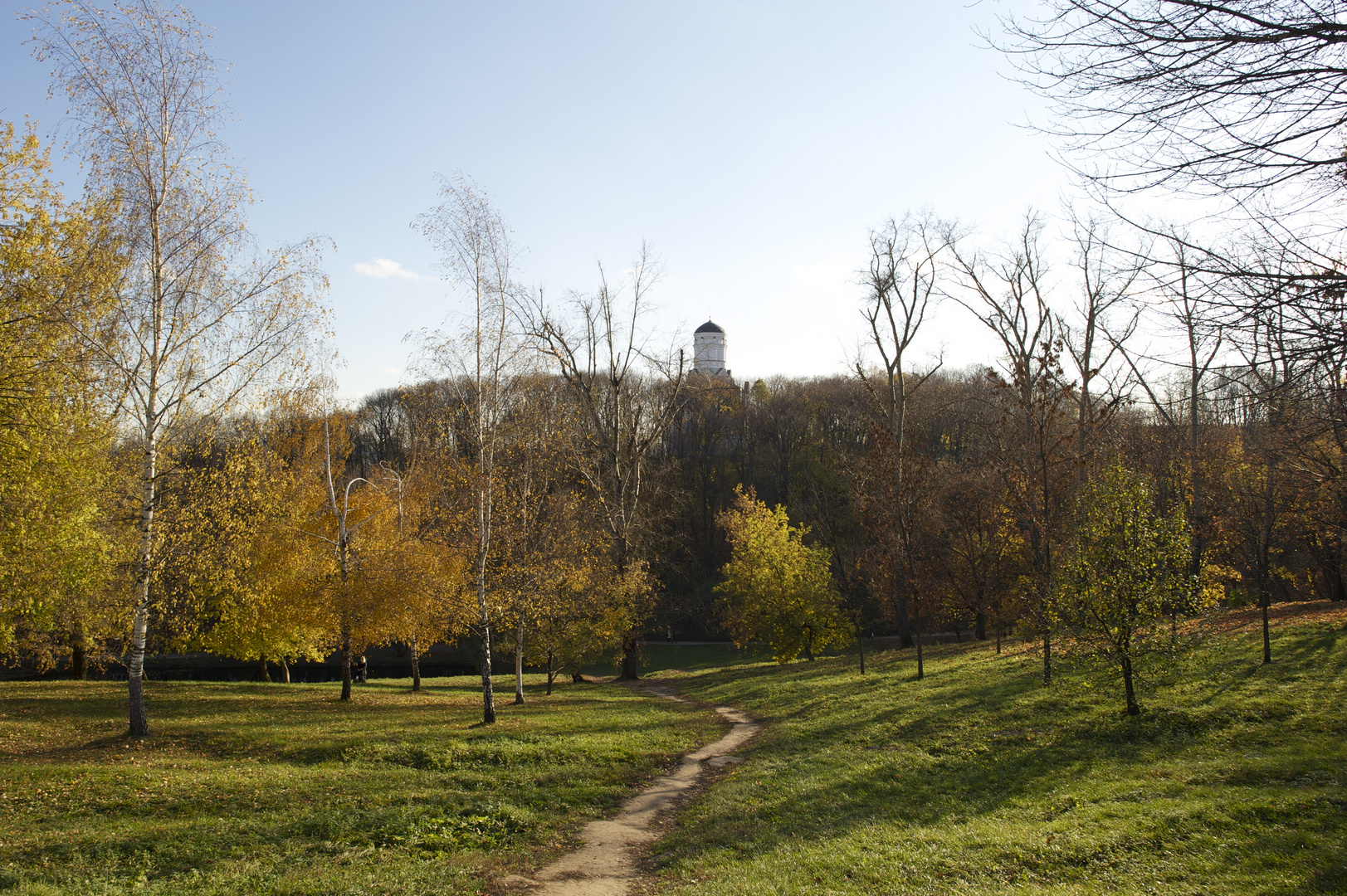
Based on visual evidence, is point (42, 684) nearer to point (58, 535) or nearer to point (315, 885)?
point (58, 535)

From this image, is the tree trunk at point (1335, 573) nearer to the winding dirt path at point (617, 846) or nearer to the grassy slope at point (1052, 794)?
the grassy slope at point (1052, 794)

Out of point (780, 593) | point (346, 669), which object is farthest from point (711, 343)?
point (346, 669)

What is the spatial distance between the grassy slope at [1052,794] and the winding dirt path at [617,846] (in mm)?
437

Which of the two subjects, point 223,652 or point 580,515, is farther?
point 580,515

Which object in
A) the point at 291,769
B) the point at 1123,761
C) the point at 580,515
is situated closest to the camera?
the point at 1123,761

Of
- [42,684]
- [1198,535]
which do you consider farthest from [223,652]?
[1198,535]

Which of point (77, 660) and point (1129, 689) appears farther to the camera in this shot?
point (77, 660)

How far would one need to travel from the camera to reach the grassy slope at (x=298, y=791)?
6.57m

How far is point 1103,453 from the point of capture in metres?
21.2

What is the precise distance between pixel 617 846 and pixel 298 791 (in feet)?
14.5

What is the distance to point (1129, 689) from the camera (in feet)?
37.4

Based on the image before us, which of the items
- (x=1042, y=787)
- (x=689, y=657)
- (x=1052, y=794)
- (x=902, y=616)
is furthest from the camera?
(x=689, y=657)

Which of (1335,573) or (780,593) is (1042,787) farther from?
(1335,573)

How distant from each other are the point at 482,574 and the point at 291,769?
16.0ft
